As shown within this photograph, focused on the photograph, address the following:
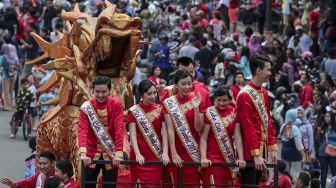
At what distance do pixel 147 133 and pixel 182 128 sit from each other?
1.30 ft

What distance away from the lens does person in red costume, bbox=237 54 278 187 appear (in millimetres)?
14703

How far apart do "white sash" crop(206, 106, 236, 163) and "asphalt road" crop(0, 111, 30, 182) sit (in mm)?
8944

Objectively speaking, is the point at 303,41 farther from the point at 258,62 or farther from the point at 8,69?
the point at 258,62

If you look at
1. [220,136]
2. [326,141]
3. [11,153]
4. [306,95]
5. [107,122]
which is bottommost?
[11,153]

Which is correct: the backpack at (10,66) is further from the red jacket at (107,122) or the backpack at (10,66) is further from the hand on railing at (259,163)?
the hand on railing at (259,163)

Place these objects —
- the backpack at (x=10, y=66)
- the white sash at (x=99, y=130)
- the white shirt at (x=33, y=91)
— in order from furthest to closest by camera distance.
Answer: the backpack at (x=10, y=66) < the white shirt at (x=33, y=91) < the white sash at (x=99, y=130)

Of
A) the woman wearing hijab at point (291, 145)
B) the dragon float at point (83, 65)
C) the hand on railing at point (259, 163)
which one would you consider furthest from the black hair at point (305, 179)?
the hand on railing at point (259, 163)

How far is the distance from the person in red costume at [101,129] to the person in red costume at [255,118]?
1.34 metres

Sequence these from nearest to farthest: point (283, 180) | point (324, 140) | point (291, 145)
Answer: point (283, 180) → point (324, 140) → point (291, 145)

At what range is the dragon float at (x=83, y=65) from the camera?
15.7 meters

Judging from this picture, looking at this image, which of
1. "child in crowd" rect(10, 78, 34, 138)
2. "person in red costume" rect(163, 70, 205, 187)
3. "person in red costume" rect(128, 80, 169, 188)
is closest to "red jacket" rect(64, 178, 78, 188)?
"person in red costume" rect(128, 80, 169, 188)

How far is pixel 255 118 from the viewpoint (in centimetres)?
1485

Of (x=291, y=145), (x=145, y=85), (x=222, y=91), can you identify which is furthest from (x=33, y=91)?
(x=222, y=91)

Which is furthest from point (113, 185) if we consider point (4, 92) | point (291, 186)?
point (4, 92)
